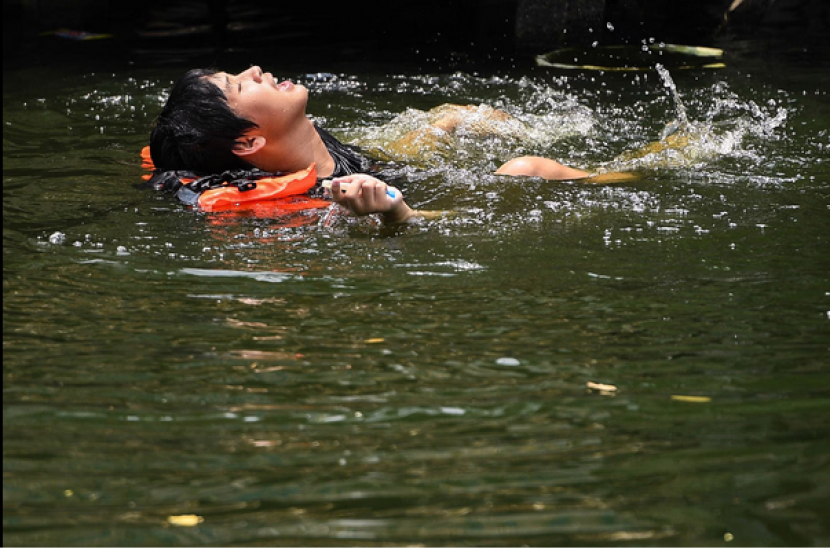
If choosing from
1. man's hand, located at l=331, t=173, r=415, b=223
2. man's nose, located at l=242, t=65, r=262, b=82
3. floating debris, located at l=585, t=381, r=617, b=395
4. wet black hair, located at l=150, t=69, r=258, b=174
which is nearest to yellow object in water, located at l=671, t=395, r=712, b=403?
floating debris, located at l=585, t=381, r=617, b=395

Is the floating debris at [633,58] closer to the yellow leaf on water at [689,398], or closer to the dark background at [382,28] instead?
the dark background at [382,28]

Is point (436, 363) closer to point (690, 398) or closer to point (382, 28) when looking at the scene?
point (690, 398)

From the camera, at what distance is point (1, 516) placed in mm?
1999

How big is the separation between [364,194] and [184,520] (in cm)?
200

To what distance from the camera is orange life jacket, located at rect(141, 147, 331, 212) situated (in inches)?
172

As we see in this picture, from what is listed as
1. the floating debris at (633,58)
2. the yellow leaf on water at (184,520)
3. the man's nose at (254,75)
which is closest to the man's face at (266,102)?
the man's nose at (254,75)

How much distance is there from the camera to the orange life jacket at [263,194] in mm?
4359

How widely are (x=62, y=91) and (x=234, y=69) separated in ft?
5.13

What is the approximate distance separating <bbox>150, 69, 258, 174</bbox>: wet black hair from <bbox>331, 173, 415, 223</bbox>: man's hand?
3.28 ft

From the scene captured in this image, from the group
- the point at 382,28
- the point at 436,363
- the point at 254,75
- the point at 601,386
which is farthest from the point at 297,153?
the point at 382,28

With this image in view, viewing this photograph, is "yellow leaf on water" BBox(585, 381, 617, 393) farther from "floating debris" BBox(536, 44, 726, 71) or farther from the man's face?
"floating debris" BBox(536, 44, 726, 71)

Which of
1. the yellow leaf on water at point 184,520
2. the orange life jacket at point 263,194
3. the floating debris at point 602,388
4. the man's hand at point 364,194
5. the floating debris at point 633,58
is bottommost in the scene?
the yellow leaf on water at point 184,520

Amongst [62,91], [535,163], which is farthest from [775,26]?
[62,91]

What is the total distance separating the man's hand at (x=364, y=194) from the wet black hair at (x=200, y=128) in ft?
3.28
